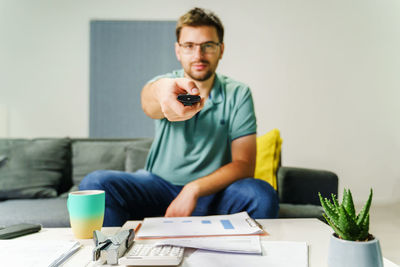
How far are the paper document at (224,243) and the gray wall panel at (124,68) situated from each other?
289 centimetres

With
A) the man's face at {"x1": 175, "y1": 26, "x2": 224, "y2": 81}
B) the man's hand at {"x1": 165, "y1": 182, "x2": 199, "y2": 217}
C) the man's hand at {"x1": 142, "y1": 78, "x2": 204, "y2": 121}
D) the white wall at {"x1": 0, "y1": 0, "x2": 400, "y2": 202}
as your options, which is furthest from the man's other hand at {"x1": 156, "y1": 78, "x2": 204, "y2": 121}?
the white wall at {"x1": 0, "y1": 0, "x2": 400, "y2": 202}

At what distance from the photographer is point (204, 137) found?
5.34ft

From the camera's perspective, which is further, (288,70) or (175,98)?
(288,70)

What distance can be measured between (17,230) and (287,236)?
0.74m

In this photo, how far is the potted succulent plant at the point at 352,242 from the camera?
0.58m

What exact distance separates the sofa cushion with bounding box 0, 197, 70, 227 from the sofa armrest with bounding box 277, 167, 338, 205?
4.01 ft

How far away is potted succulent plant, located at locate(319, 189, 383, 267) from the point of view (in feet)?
1.92

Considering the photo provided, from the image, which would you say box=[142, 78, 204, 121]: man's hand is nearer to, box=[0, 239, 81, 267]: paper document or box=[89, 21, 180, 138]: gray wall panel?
box=[0, 239, 81, 267]: paper document

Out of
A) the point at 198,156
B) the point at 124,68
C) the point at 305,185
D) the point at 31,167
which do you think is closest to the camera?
the point at 198,156

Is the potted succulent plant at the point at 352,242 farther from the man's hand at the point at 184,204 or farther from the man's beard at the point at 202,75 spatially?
the man's beard at the point at 202,75

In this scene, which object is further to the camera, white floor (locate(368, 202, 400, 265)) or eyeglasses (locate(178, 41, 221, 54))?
white floor (locate(368, 202, 400, 265))

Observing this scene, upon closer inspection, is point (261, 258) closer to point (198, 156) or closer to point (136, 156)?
point (198, 156)

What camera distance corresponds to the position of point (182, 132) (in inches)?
64.6

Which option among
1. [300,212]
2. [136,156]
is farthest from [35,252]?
[136,156]
